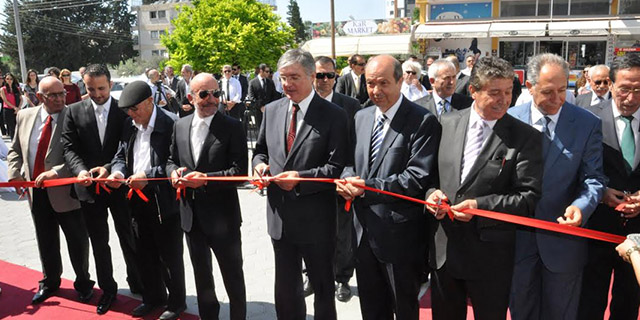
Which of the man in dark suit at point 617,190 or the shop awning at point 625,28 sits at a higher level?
the shop awning at point 625,28

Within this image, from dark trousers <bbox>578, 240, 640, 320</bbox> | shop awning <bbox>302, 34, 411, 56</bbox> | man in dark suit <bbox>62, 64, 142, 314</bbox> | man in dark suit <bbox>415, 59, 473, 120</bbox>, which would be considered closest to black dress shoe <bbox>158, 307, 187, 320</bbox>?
man in dark suit <bbox>62, 64, 142, 314</bbox>

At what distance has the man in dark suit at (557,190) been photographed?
2943 mm

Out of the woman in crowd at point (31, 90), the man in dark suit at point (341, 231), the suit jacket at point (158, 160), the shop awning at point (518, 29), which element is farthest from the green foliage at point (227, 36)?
the suit jacket at point (158, 160)

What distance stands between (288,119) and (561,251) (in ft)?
6.64

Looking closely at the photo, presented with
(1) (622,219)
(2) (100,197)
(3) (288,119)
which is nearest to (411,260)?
(3) (288,119)

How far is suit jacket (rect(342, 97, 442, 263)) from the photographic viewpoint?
9.94 ft

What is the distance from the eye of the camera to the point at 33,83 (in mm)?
12672

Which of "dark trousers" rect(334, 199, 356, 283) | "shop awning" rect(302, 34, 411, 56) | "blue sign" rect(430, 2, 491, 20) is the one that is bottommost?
"dark trousers" rect(334, 199, 356, 283)

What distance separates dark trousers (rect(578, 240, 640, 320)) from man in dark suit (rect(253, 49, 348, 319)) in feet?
6.17

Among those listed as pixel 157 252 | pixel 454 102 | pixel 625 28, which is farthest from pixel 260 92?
pixel 625 28

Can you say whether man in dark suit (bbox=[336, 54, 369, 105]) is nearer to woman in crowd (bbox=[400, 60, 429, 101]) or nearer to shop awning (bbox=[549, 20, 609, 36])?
woman in crowd (bbox=[400, 60, 429, 101])

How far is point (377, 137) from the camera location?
322cm

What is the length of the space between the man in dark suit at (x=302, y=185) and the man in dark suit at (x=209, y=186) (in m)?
0.36

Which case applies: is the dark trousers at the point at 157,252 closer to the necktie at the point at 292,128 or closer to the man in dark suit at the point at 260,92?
the necktie at the point at 292,128
